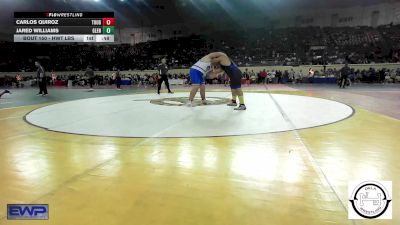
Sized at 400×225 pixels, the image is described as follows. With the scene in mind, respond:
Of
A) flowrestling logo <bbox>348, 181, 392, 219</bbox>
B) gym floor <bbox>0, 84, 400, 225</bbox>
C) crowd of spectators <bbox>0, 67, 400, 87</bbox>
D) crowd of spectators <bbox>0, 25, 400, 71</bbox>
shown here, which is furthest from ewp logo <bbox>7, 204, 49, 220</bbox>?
crowd of spectators <bbox>0, 25, 400, 71</bbox>

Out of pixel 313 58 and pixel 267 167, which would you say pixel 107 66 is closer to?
pixel 313 58

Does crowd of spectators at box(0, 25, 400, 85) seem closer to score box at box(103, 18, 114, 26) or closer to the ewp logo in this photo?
score box at box(103, 18, 114, 26)

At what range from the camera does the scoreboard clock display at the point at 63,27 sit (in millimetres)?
11837

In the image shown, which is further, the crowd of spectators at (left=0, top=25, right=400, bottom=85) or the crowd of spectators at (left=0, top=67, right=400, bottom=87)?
the crowd of spectators at (left=0, top=25, right=400, bottom=85)

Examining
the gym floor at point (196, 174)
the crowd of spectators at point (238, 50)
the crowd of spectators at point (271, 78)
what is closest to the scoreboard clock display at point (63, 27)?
the crowd of spectators at point (271, 78)

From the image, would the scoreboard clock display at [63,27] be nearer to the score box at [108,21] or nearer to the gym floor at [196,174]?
the score box at [108,21]

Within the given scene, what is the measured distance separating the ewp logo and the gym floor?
0.12 feet

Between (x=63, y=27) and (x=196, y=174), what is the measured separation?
11351 mm

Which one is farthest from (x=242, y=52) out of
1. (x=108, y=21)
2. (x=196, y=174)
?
(x=196, y=174)

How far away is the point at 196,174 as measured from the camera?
7.98 ft

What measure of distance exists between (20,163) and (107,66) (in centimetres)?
2442

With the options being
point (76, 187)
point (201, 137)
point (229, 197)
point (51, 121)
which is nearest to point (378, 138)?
point (201, 137)

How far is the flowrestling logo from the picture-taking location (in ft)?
5.80

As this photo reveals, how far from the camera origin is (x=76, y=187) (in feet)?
7.16
